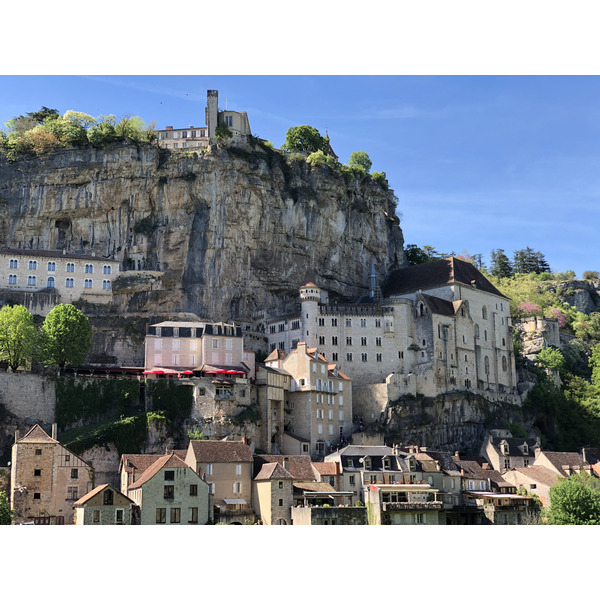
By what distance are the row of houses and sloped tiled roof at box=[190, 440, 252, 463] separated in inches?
2.5

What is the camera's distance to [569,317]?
339ft

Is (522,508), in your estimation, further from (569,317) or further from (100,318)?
(569,317)

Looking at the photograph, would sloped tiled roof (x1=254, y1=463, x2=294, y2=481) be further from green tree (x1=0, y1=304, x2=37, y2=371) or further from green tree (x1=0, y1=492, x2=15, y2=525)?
green tree (x1=0, y1=304, x2=37, y2=371)

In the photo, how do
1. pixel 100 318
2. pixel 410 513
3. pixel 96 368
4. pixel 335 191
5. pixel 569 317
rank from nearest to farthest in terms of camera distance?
1. pixel 410 513
2. pixel 96 368
3. pixel 100 318
4. pixel 335 191
5. pixel 569 317

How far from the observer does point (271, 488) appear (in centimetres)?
5006

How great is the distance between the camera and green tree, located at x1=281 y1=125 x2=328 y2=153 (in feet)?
280

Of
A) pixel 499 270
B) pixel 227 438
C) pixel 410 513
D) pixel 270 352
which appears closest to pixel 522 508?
pixel 410 513

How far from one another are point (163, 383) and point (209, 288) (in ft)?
50.3

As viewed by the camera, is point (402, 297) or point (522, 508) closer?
point (522, 508)

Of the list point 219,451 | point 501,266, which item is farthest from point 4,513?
point 501,266

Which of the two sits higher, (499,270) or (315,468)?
(499,270)

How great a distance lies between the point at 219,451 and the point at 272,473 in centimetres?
341

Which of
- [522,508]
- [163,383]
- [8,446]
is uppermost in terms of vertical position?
[163,383]

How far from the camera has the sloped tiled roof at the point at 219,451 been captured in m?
50.6
